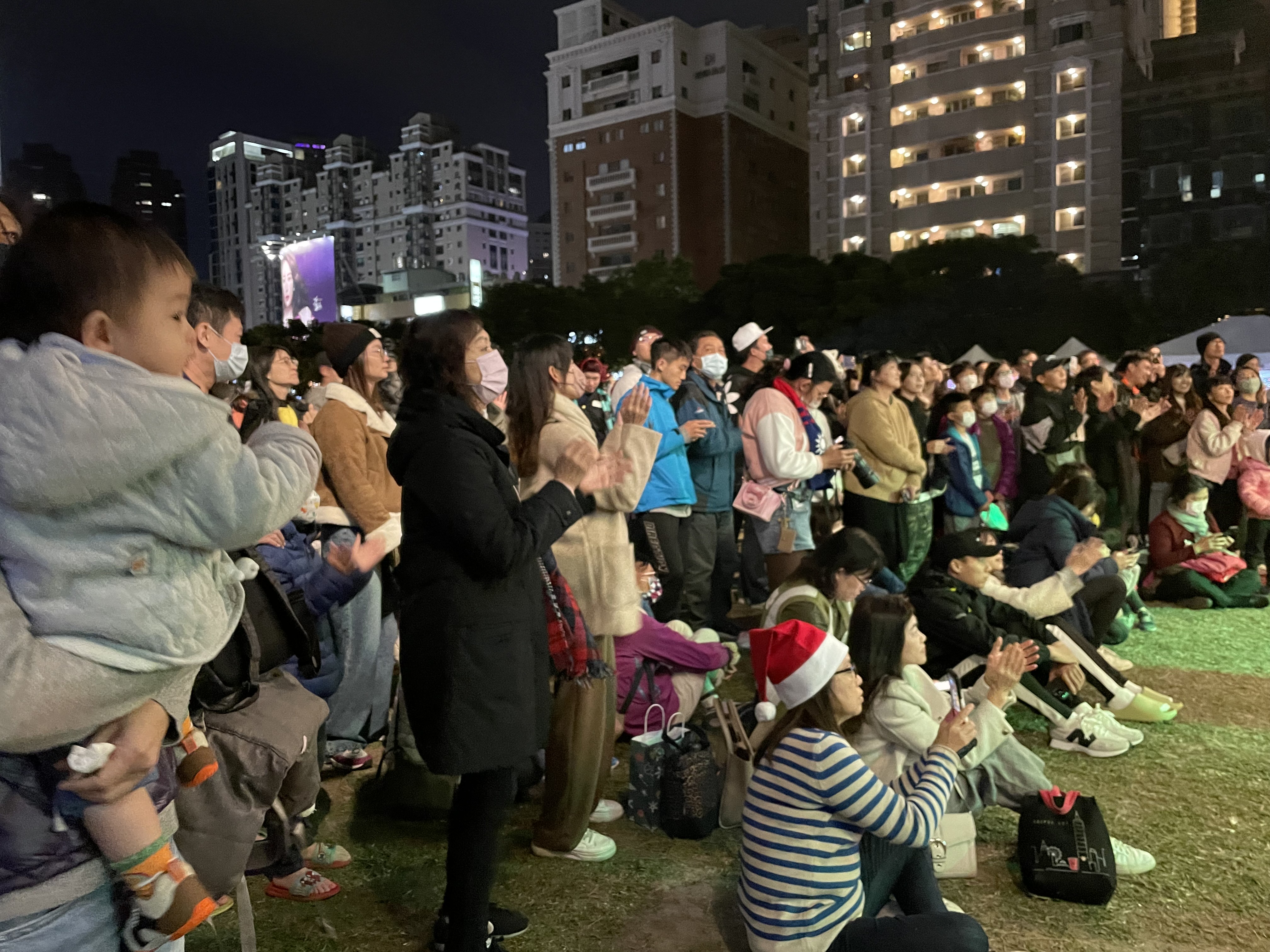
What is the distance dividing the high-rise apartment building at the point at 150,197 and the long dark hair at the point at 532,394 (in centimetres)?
115

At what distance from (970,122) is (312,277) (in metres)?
36.9

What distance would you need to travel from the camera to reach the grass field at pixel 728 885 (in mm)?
2859

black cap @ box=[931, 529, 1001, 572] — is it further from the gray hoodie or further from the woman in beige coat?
the gray hoodie

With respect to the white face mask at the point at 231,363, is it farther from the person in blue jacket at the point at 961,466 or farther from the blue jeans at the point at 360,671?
the person in blue jacket at the point at 961,466

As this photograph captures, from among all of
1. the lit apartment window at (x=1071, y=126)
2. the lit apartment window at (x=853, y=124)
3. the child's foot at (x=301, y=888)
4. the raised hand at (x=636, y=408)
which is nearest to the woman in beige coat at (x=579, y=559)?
the raised hand at (x=636, y=408)

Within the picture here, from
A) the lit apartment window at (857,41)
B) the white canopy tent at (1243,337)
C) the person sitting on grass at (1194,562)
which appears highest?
the lit apartment window at (857,41)

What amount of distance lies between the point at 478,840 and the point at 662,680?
Result: 2.00 meters

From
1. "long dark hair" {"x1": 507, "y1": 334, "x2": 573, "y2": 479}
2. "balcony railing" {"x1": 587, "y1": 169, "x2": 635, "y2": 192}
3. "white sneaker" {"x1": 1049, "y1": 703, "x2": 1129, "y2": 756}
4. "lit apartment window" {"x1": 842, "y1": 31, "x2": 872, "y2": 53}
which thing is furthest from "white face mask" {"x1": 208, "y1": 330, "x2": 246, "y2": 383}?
"balcony railing" {"x1": 587, "y1": 169, "x2": 635, "y2": 192}

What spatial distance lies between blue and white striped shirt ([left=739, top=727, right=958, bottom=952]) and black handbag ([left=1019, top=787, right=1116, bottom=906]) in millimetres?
798

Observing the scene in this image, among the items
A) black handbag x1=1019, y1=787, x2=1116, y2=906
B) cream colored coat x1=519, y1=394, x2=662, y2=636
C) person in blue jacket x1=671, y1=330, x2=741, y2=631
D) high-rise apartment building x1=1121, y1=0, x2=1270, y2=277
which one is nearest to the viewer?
black handbag x1=1019, y1=787, x2=1116, y2=906

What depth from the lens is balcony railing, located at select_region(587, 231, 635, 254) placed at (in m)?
71.4

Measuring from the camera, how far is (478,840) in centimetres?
242

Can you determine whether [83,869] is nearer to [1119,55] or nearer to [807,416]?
[807,416]

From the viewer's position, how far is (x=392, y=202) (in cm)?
12362
